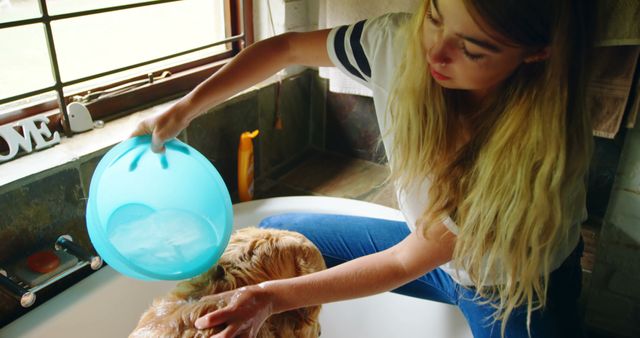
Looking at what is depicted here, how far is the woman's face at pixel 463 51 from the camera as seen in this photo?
2.57 ft

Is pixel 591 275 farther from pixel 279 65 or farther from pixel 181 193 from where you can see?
pixel 181 193

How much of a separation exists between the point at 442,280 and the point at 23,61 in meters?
1.27

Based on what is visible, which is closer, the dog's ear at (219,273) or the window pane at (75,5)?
the dog's ear at (219,273)

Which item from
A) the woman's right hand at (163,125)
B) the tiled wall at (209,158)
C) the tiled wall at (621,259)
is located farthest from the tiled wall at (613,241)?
Answer: the woman's right hand at (163,125)

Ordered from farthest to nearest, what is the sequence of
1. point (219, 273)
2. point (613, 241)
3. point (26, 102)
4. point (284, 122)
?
point (284, 122) < point (613, 241) < point (26, 102) < point (219, 273)

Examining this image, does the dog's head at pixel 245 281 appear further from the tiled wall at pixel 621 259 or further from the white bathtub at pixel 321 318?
the tiled wall at pixel 621 259

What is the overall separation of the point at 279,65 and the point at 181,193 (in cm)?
40

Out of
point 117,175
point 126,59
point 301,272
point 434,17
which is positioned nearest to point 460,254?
point 301,272

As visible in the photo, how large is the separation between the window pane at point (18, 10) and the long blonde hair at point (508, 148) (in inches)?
36.3

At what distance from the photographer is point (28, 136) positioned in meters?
1.25

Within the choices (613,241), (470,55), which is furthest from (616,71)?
(470,55)

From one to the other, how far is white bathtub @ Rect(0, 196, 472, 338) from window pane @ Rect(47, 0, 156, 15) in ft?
2.26

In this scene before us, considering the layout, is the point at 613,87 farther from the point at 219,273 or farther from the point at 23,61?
the point at 23,61

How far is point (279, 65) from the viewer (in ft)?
3.98
